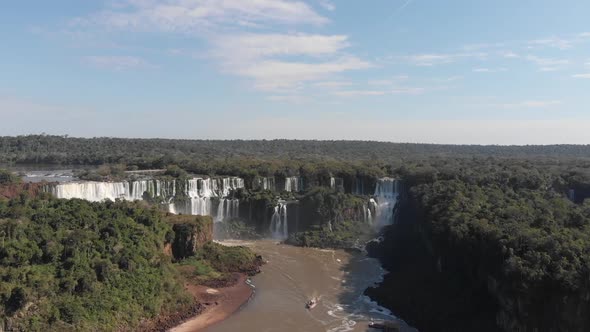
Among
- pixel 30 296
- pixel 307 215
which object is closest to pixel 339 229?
pixel 307 215

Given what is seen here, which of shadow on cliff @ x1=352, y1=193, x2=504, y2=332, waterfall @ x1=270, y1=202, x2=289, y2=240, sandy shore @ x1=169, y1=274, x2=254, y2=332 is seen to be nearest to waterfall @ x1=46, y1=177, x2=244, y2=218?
waterfall @ x1=270, y1=202, x2=289, y2=240

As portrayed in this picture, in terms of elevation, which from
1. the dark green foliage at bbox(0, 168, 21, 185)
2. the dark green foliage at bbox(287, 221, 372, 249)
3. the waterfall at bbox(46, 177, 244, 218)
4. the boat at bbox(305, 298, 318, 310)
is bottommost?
the boat at bbox(305, 298, 318, 310)

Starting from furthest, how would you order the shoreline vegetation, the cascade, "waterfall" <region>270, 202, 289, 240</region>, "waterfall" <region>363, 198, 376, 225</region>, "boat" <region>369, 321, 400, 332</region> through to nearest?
the cascade → "waterfall" <region>363, 198, 376, 225</region> → "waterfall" <region>270, 202, 289, 240</region> → "boat" <region>369, 321, 400, 332</region> → the shoreline vegetation

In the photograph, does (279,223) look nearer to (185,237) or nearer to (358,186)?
(358,186)

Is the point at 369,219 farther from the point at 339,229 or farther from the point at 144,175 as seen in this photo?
the point at 144,175

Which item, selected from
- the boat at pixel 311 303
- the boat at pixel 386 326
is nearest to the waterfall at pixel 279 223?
the boat at pixel 311 303

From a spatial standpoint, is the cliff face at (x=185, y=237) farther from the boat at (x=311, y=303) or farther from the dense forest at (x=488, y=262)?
the dense forest at (x=488, y=262)

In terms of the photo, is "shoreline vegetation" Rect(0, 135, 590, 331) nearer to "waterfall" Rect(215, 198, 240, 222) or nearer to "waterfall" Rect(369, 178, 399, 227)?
"waterfall" Rect(215, 198, 240, 222)
